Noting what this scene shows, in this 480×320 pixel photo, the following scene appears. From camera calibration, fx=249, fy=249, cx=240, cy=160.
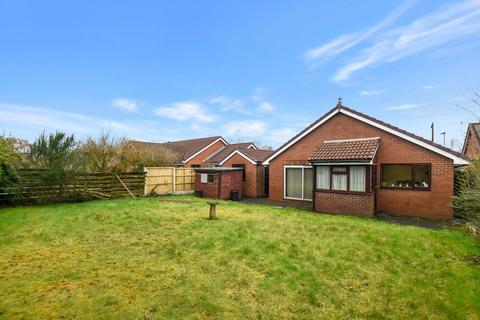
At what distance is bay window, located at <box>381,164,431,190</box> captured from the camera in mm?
11062

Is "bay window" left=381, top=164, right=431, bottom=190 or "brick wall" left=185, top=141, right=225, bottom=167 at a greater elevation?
"brick wall" left=185, top=141, right=225, bottom=167

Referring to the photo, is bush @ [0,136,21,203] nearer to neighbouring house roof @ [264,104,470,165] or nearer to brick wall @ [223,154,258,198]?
brick wall @ [223,154,258,198]

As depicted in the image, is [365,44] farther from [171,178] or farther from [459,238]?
[171,178]

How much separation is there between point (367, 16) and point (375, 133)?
5.39 m

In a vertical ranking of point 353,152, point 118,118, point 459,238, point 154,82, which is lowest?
point 459,238

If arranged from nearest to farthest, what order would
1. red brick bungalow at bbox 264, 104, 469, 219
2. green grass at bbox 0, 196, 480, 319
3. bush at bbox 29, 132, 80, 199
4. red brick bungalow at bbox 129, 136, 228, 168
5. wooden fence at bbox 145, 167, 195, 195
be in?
green grass at bbox 0, 196, 480, 319
red brick bungalow at bbox 264, 104, 469, 219
bush at bbox 29, 132, 80, 199
wooden fence at bbox 145, 167, 195, 195
red brick bungalow at bbox 129, 136, 228, 168

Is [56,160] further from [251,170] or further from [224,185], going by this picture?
[251,170]

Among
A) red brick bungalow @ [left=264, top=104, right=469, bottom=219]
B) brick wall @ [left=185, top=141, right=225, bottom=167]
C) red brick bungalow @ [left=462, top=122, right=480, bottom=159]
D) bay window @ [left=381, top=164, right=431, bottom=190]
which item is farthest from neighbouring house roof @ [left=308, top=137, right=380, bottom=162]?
brick wall @ [left=185, top=141, right=225, bottom=167]

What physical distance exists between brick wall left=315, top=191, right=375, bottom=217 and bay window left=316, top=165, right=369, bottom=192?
Result: 305mm

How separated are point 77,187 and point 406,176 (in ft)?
55.4

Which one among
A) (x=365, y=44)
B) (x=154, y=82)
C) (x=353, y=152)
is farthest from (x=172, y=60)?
(x=353, y=152)

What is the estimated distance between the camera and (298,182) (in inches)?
596

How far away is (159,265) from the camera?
16.8 ft

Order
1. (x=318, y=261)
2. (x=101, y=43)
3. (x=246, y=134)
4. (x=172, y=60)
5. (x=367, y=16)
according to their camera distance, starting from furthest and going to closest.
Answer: (x=246, y=134) < (x=172, y=60) < (x=101, y=43) < (x=367, y=16) < (x=318, y=261)
